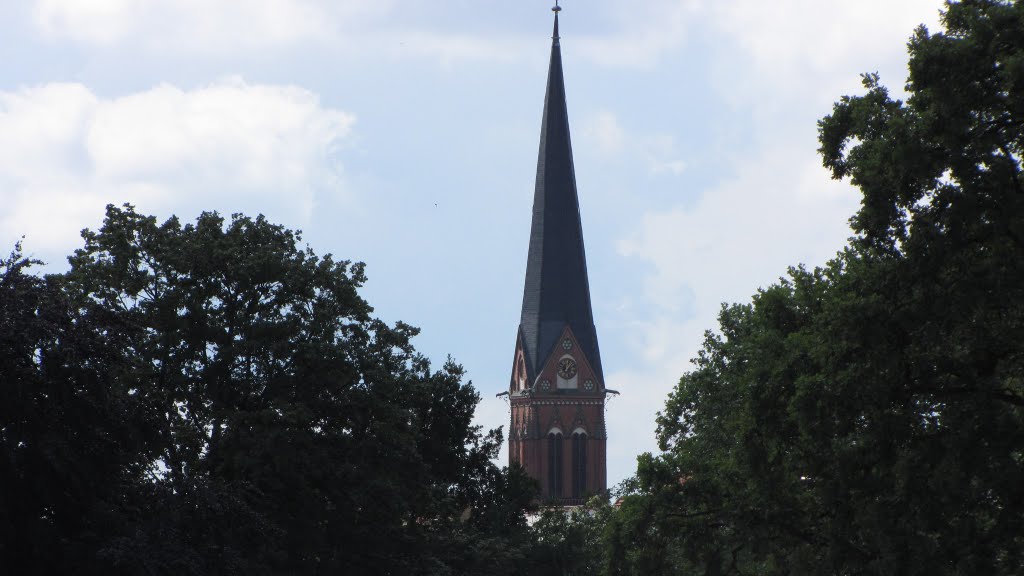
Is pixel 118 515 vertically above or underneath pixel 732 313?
underneath

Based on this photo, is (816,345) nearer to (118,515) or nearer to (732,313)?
(118,515)

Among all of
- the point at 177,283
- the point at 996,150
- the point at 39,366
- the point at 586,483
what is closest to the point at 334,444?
the point at 177,283

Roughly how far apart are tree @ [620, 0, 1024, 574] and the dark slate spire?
102666mm

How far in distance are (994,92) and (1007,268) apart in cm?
234

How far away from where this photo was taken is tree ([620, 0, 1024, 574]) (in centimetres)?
2062

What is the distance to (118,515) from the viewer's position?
29.1m

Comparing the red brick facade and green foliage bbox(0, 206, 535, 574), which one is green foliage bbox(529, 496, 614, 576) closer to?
green foliage bbox(0, 206, 535, 574)

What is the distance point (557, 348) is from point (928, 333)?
111 m

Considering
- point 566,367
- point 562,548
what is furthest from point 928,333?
point 566,367

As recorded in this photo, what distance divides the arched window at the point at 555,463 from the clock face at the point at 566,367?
18.2ft

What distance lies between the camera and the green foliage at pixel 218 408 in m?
28.4

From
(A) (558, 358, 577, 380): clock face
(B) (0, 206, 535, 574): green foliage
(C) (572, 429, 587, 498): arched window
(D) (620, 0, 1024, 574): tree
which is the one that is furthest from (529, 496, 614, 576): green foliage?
(C) (572, 429, 587, 498): arched window

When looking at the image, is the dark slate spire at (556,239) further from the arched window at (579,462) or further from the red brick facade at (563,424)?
the arched window at (579,462)

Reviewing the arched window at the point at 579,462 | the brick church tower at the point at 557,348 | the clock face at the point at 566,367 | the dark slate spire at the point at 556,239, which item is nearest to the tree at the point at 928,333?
the brick church tower at the point at 557,348
